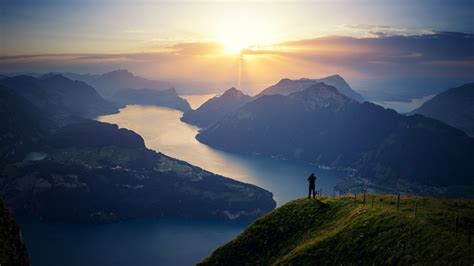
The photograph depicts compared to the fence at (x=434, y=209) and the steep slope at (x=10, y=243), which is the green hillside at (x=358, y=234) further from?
the steep slope at (x=10, y=243)

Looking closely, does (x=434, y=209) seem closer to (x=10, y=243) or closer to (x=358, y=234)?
(x=358, y=234)

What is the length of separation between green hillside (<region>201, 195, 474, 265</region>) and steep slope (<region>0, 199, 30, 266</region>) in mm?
25778

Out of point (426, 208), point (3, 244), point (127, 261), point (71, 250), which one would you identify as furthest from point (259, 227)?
point (71, 250)

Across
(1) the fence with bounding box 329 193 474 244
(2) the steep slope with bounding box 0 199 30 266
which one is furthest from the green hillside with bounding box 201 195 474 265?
(2) the steep slope with bounding box 0 199 30 266

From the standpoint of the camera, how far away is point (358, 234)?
46625mm

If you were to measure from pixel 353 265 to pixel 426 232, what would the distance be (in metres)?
8.21

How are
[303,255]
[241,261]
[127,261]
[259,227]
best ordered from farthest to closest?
[127,261] < [259,227] < [241,261] < [303,255]

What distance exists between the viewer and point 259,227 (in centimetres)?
6094

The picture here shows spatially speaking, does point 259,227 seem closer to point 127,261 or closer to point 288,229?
point 288,229

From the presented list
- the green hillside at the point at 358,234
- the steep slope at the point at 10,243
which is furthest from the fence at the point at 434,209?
the steep slope at the point at 10,243

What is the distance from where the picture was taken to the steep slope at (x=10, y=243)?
125ft

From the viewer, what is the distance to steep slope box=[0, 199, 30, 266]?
38.0 m

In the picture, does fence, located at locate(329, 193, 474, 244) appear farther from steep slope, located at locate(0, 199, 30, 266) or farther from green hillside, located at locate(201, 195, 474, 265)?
steep slope, located at locate(0, 199, 30, 266)

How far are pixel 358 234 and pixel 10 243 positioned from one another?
3810cm
